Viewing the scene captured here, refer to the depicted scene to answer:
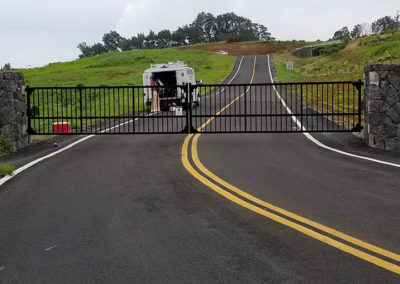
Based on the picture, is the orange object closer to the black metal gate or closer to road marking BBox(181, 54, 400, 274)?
the black metal gate

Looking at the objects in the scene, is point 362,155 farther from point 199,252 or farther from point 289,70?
point 289,70

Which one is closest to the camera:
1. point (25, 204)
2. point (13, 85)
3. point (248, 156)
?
point (25, 204)

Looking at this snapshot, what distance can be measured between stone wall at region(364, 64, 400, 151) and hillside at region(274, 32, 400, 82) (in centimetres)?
2527

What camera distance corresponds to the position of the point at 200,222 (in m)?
5.87

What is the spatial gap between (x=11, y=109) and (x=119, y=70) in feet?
188

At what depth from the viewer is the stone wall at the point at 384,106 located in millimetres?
12188

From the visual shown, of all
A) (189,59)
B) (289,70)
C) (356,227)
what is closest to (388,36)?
(289,70)

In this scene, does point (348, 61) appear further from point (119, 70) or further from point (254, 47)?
point (254, 47)

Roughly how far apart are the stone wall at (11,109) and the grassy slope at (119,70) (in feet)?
122

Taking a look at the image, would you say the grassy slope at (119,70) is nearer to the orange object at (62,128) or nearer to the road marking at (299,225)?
the orange object at (62,128)

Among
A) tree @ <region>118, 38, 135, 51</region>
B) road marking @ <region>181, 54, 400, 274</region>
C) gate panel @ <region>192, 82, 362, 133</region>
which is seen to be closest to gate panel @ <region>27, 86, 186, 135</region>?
gate panel @ <region>192, 82, 362, 133</region>

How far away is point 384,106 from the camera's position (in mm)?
12273

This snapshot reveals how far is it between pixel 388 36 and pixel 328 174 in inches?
2641

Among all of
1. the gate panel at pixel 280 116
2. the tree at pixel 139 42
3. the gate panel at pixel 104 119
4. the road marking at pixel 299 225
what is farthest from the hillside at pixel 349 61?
the tree at pixel 139 42
